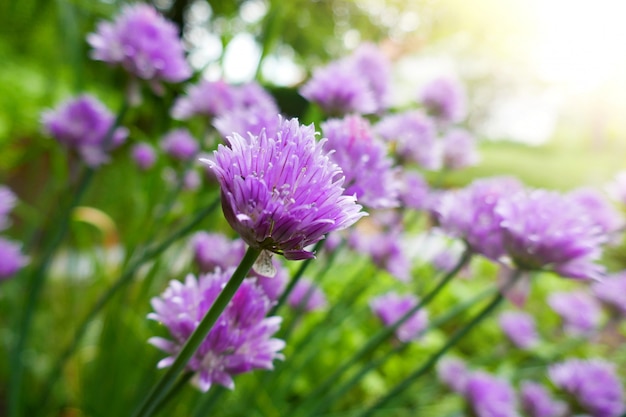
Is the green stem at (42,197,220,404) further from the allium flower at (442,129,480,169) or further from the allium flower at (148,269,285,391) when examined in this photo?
the allium flower at (442,129,480,169)

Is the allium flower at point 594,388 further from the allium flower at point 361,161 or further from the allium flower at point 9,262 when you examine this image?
the allium flower at point 9,262

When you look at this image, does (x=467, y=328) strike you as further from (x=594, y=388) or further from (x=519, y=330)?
(x=519, y=330)

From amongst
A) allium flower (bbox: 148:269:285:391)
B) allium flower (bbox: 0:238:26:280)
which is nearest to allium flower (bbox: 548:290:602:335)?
allium flower (bbox: 148:269:285:391)

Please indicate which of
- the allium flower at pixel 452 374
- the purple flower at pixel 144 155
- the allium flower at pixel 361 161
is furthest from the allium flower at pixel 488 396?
the purple flower at pixel 144 155

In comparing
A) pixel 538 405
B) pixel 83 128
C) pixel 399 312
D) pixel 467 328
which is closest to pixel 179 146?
pixel 83 128

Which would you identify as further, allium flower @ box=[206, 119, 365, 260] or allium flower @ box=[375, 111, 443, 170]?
allium flower @ box=[375, 111, 443, 170]

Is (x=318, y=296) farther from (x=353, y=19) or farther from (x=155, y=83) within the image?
(x=353, y=19)

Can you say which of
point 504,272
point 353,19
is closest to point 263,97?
point 504,272
